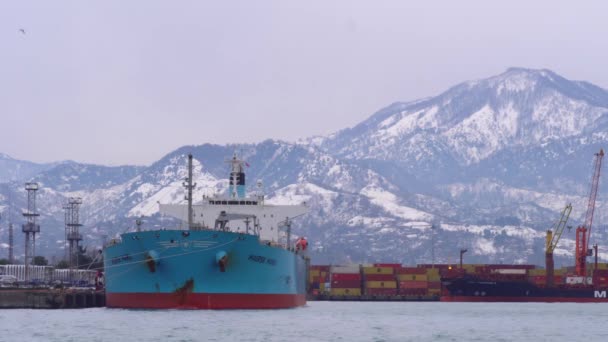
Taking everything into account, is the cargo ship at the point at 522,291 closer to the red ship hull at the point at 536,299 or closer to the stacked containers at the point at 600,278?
the red ship hull at the point at 536,299

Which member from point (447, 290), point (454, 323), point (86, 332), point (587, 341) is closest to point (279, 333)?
point (86, 332)

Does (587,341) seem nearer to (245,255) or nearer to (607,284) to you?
(245,255)

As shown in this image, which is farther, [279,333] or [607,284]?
[607,284]

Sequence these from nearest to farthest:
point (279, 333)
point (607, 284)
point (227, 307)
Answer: point (279, 333), point (227, 307), point (607, 284)

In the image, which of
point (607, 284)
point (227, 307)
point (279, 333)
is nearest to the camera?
point (279, 333)

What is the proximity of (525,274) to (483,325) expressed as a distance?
101 meters

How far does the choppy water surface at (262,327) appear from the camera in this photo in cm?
7788

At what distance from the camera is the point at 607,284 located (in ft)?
629

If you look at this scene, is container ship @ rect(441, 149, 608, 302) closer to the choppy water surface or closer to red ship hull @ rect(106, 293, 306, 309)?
the choppy water surface

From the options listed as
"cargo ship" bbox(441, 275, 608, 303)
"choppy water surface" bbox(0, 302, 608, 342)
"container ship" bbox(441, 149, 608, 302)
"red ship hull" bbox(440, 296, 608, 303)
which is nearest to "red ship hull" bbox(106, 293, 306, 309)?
"choppy water surface" bbox(0, 302, 608, 342)

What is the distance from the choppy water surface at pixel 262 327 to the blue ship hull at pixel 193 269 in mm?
1682

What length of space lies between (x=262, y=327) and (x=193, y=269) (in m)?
13.6

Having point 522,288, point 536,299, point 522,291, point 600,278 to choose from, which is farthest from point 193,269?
point 600,278

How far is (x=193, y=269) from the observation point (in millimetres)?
95688
